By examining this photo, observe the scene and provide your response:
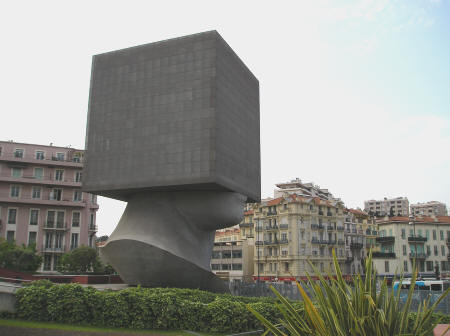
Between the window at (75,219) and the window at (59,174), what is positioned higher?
the window at (59,174)

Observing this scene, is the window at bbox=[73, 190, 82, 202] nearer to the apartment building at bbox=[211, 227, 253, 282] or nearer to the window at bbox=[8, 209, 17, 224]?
the window at bbox=[8, 209, 17, 224]

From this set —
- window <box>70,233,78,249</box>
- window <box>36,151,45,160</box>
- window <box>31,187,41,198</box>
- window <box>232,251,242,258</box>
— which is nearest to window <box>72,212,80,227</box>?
window <box>70,233,78,249</box>

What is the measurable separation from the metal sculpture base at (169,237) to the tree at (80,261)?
65.7ft

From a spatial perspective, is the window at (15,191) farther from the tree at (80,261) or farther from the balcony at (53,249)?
the tree at (80,261)

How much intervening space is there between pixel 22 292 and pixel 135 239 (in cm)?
739

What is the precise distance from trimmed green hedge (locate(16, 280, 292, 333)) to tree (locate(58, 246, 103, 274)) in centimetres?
2789

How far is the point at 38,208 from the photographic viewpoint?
173 feet

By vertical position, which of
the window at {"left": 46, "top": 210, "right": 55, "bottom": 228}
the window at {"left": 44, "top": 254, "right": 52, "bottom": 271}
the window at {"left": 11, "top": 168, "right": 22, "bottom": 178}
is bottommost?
the window at {"left": 44, "top": 254, "right": 52, "bottom": 271}

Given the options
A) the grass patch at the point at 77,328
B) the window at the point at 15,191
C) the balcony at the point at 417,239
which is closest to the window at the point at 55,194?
the window at the point at 15,191

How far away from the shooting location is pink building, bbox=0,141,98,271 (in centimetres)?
5147

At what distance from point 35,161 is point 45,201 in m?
5.03

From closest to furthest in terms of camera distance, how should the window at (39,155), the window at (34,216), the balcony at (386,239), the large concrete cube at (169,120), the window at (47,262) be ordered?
1. the large concrete cube at (169,120)
2. the window at (47,262)
3. the window at (34,216)
4. the window at (39,155)
5. the balcony at (386,239)

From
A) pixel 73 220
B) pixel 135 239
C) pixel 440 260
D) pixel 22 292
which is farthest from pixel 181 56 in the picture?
pixel 440 260

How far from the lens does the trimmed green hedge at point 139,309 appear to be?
16688mm
